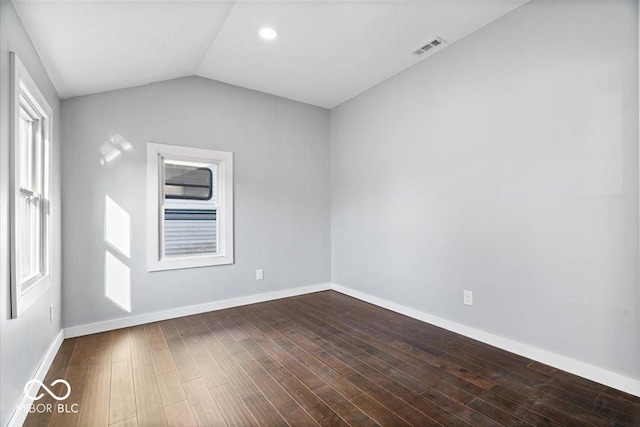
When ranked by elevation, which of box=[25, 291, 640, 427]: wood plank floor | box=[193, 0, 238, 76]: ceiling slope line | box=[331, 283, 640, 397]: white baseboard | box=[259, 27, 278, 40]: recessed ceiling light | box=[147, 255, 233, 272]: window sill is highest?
box=[193, 0, 238, 76]: ceiling slope line

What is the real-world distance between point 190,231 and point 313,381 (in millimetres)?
2357

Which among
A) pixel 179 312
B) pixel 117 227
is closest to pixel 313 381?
pixel 179 312

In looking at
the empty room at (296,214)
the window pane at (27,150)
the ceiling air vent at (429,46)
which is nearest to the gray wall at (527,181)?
the empty room at (296,214)

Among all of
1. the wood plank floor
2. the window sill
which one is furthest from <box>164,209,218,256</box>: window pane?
the wood plank floor

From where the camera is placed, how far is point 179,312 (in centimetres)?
351

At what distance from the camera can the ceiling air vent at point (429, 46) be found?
2.95 metres

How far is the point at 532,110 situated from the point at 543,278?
131cm

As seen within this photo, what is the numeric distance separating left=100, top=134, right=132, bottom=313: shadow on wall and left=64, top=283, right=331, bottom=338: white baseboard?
6.0 inches

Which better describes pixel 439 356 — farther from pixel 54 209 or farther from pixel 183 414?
pixel 54 209

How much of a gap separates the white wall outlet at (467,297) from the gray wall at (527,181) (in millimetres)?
41

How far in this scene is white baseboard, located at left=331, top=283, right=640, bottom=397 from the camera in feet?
6.60

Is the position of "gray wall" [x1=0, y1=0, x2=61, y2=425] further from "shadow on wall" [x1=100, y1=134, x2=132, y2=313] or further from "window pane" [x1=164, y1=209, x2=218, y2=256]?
"window pane" [x1=164, y1=209, x2=218, y2=256]

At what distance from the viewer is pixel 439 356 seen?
2516 mm

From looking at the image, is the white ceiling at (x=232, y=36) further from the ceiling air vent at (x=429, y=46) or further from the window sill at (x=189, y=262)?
the window sill at (x=189, y=262)
